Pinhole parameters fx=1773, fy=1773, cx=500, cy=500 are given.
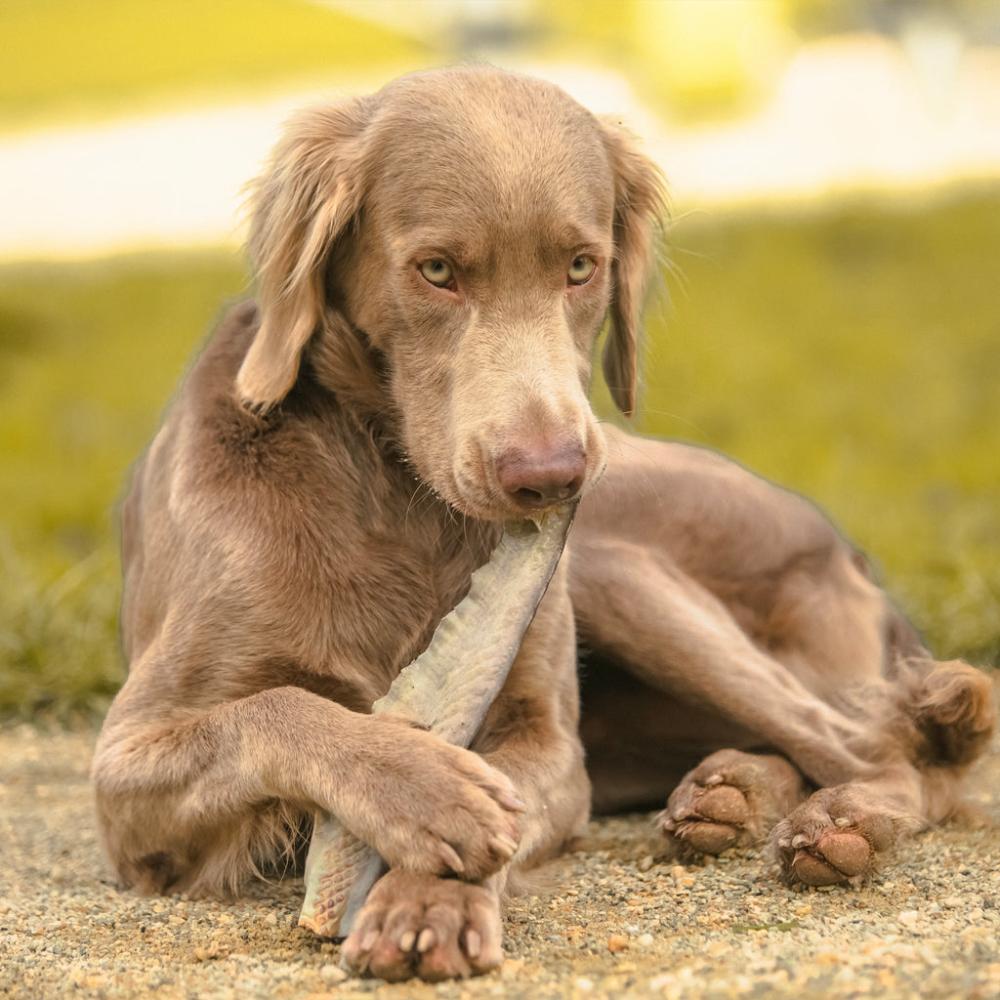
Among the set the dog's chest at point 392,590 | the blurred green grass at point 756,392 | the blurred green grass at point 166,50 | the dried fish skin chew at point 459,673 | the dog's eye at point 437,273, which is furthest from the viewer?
the blurred green grass at point 166,50

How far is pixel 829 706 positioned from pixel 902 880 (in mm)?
1028

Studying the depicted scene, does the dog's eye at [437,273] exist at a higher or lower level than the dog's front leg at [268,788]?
higher

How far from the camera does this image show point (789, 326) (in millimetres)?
12094

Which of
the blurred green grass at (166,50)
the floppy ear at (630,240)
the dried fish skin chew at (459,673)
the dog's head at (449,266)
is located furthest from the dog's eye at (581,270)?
the blurred green grass at (166,50)

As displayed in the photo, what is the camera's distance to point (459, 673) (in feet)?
11.5

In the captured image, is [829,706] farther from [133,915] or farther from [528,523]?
[133,915]

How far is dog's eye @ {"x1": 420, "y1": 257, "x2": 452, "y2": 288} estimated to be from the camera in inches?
145

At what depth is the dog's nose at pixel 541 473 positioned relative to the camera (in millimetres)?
3324

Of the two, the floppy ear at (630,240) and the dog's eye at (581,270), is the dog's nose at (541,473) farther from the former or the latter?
the floppy ear at (630,240)

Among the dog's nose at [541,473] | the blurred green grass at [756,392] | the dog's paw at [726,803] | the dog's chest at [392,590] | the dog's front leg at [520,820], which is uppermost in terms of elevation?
the dog's nose at [541,473]

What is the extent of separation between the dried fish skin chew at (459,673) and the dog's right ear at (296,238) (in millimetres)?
624

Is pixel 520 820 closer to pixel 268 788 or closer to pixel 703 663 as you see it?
pixel 268 788

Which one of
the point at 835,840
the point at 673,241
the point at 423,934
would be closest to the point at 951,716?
the point at 835,840

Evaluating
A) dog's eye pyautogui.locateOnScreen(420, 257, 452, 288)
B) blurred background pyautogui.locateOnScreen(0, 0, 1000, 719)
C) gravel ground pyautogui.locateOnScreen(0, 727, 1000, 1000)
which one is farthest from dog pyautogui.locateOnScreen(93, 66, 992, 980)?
blurred background pyautogui.locateOnScreen(0, 0, 1000, 719)
